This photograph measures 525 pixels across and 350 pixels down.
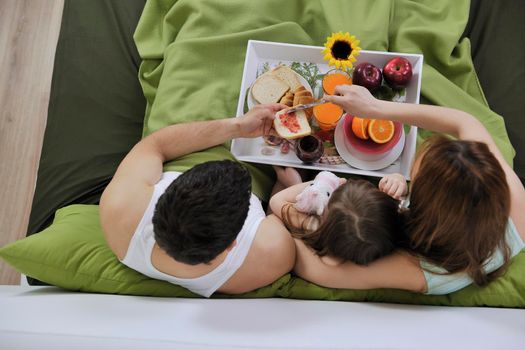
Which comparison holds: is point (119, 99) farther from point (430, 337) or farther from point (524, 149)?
point (524, 149)

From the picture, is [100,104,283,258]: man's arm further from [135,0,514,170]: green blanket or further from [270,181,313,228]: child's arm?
[270,181,313,228]: child's arm

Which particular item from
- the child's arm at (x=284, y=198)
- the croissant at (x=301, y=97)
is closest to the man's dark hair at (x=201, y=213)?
the child's arm at (x=284, y=198)

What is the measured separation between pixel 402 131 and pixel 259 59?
55 centimetres

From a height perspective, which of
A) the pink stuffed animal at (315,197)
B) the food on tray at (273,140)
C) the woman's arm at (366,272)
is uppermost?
the food on tray at (273,140)

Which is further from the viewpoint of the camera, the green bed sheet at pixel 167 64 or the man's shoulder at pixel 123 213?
the green bed sheet at pixel 167 64

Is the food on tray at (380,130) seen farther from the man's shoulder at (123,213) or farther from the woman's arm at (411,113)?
the man's shoulder at (123,213)

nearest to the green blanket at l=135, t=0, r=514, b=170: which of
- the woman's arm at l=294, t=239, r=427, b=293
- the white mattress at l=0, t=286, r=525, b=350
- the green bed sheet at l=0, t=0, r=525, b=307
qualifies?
the green bed sheet at l=0, t=0, r=525, b=307

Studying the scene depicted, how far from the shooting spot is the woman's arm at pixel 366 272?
100 cm

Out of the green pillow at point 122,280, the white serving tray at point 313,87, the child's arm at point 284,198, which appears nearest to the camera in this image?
the green pillow at point 122,280

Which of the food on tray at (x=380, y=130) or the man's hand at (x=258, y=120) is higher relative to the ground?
the man's hand at (x=258, y=120)

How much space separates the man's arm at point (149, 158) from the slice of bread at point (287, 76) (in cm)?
10

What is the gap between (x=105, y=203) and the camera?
1025 millimetres

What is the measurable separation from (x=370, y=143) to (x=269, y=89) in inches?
14.5

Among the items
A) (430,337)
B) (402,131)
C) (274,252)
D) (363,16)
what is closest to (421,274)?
(430,337)
